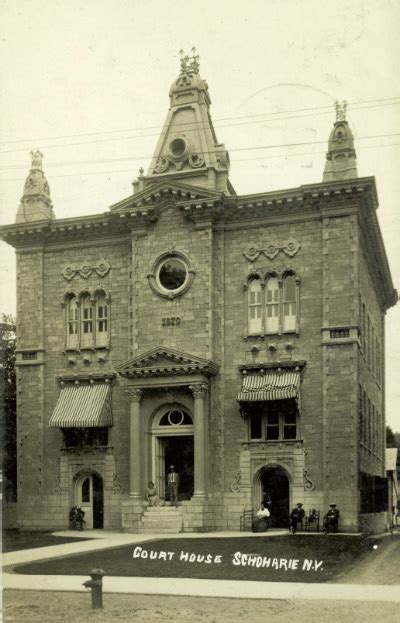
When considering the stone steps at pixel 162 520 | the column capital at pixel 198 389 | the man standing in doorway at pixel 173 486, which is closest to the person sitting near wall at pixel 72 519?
the stone steps at pixel 162 520

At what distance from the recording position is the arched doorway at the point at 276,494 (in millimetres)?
31703

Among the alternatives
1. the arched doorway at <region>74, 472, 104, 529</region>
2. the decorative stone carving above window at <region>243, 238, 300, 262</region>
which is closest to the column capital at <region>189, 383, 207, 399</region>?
the decorative stone carving above window at <region>243, 238, 300, 262</region>

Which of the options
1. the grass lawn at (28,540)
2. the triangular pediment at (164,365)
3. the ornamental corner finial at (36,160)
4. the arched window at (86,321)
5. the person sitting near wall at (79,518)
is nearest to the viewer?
the grass lawn at (28,540)

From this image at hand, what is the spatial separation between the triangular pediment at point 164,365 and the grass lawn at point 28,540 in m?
6.55

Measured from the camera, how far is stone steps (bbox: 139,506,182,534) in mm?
30672

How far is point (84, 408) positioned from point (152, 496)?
449cm

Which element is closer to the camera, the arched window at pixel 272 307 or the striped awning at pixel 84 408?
the arched window at pixel 272 307

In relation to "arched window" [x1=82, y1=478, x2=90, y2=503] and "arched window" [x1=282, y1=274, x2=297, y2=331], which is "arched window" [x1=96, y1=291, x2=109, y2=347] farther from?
"arched window" [x1=282, y1=274, x2=297, y2=331]

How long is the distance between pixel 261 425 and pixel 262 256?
21.1 ft

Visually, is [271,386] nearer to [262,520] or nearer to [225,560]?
[262,520]

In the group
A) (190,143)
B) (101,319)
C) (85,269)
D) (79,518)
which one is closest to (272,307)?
(101,319)

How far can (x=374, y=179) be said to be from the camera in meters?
31.2

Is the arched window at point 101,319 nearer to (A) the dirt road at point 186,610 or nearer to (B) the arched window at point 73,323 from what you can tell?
(B) the arched window at point 73,323

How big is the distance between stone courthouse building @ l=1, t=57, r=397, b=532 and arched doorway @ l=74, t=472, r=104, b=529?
56 mm
